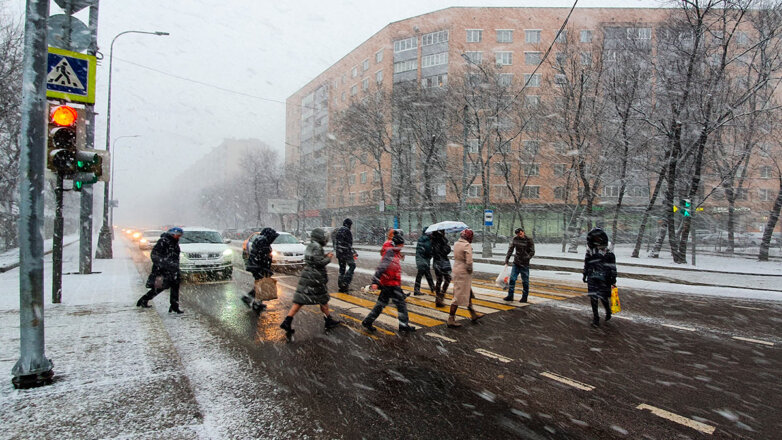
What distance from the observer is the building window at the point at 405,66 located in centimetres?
4991

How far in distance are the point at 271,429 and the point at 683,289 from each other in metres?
12.6

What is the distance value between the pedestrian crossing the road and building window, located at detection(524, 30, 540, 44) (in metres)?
43.2

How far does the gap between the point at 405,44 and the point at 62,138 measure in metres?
50.5

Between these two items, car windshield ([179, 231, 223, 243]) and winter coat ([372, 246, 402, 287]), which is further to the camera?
car windshield ([179, 231, 223, 243])

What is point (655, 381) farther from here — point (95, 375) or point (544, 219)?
point (544, 219)

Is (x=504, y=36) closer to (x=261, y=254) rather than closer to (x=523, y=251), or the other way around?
(x=523, y=251)

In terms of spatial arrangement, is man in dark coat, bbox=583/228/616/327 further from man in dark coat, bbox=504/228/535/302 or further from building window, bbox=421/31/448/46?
building window, bbox=421/31/448/46

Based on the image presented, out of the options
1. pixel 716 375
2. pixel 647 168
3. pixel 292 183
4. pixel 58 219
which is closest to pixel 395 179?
pixel 647 168

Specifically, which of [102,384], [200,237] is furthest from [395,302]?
[200,237]

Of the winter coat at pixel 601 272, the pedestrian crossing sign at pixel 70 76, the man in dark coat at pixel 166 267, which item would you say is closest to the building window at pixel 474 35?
the winter coat at pixel 601 272

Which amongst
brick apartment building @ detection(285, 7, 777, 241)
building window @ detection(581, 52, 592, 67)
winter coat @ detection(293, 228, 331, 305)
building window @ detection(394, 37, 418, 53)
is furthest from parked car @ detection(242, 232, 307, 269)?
building window @ detection(394, 37, 418, 53)

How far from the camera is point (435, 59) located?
1912 inches

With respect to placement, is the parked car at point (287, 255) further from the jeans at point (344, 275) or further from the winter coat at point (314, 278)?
the winter coat at point (314, 278)

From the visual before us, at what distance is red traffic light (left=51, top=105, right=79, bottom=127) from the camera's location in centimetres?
499
